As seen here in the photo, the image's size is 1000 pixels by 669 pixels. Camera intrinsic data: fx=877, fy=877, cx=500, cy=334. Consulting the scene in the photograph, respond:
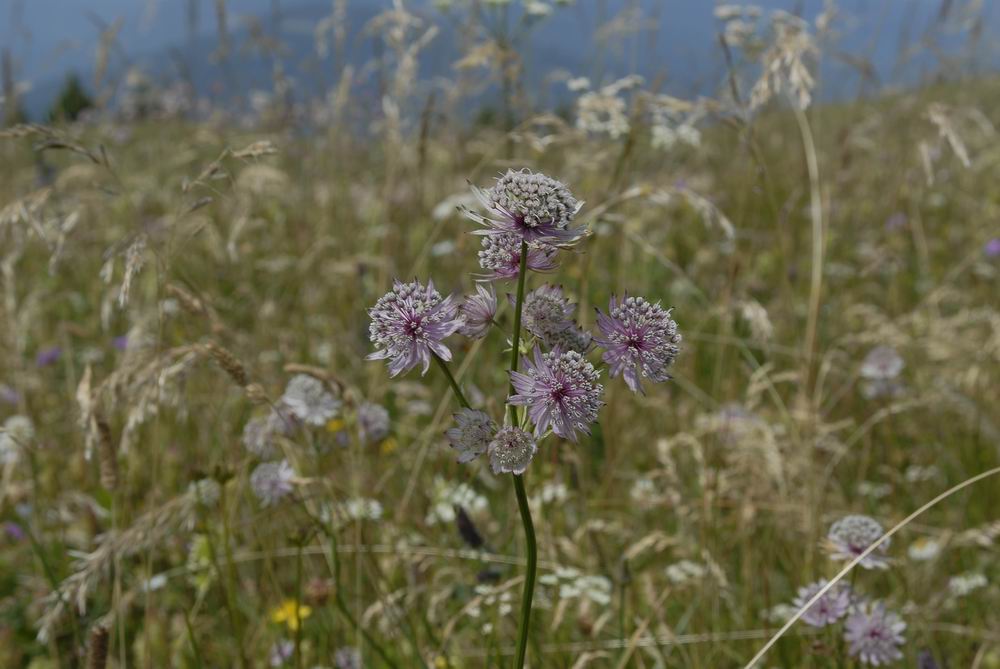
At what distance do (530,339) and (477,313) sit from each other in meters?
0.07

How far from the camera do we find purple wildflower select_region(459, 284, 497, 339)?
1.00 metres

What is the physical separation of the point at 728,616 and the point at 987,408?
1.41 metres

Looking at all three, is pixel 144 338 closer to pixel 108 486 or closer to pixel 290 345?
pixel 108 486

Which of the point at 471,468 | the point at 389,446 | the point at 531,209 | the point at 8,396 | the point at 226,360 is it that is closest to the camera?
the point at 531,209

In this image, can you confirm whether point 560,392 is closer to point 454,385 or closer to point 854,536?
point 454,385

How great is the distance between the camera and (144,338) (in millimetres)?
2264

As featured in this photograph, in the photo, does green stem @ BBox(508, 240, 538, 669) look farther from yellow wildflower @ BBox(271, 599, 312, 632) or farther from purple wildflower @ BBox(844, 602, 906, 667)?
yellow wildflower @ BBox(271, 599, 312, 632)

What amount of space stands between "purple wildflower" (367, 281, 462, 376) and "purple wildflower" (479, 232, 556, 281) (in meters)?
0.06

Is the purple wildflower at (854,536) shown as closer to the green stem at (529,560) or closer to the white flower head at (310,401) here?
the green stem at (529,560)

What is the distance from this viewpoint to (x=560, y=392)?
0.89m

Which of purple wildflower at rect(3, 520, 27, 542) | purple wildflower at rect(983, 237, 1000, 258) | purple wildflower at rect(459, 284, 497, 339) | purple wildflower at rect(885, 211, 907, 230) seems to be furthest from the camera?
purple wildflower at rect(885, 211, 907, 230)

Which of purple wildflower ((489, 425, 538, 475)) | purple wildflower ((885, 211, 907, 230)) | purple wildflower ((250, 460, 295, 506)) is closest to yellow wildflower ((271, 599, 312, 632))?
purple wildflower ((250, 460, 295, 506))

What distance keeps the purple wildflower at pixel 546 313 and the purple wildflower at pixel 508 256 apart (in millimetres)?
32

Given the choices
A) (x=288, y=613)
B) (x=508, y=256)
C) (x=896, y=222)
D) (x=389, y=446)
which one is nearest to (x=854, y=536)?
(x=508, y=256)
